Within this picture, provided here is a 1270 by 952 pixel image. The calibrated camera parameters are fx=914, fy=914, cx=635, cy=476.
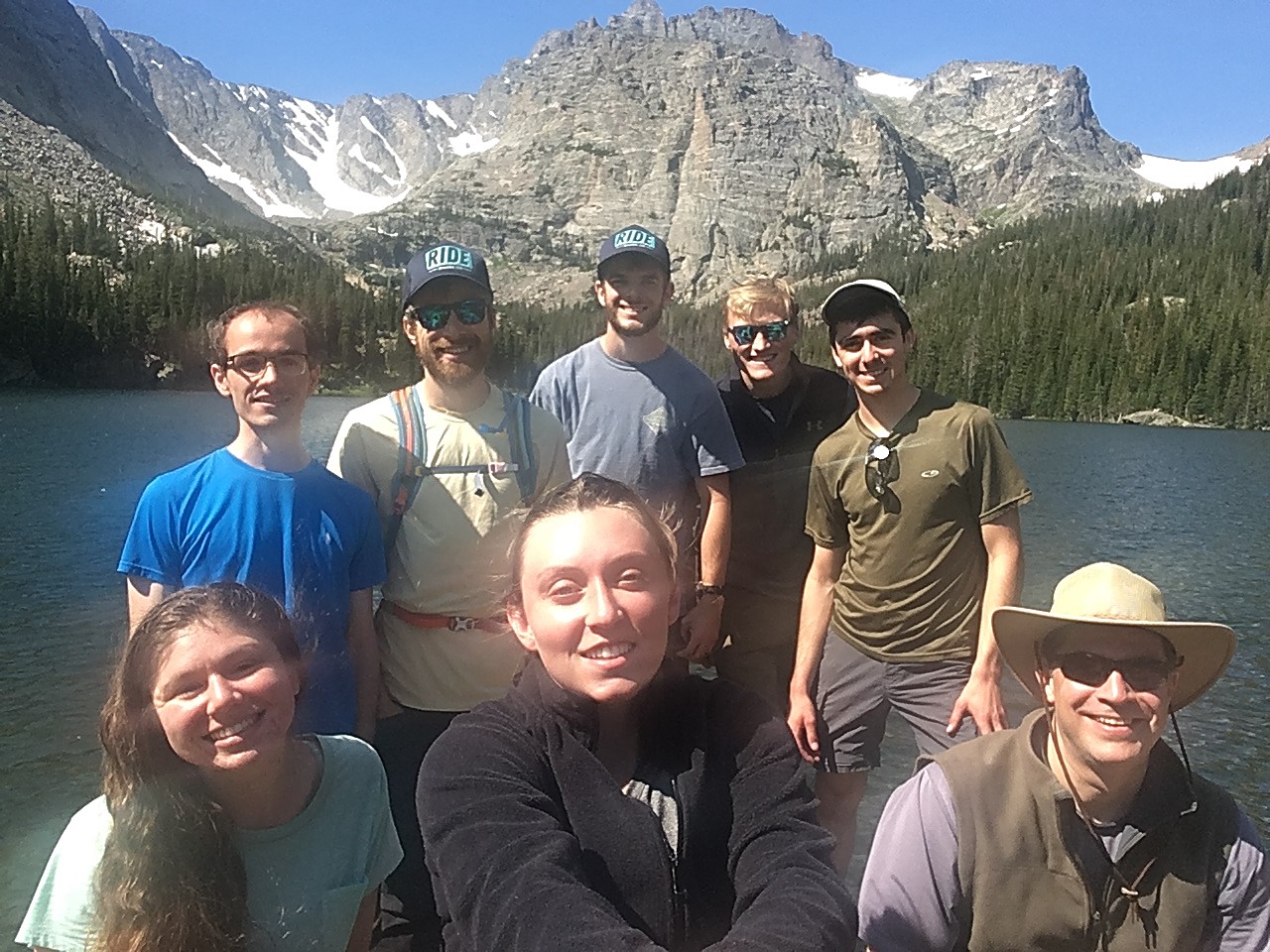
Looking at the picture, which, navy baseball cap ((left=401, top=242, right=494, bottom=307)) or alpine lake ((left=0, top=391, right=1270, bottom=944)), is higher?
navy baseball cap ((left=401, top=242, right=494, bottom=307))

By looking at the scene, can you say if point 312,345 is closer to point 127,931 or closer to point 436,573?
point 436,573

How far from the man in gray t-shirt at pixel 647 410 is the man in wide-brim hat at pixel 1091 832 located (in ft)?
6.41

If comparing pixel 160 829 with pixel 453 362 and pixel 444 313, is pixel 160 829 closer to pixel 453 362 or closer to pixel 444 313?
pixel 453 362

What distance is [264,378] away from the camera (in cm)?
348

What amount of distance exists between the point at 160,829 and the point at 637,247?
322cm

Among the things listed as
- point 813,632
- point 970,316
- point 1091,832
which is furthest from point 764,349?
point 970,316

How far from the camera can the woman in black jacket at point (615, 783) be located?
6.31 feet

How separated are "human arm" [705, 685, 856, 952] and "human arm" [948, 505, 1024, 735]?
1.96 metres

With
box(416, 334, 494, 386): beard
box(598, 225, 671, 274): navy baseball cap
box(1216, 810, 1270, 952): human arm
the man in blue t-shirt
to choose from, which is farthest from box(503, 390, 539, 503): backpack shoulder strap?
box(1216, 810, 1270, 952): human arm

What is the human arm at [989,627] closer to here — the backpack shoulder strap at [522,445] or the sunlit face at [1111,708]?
the sunlit face at [1111,708]

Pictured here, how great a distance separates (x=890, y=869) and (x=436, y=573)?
2.14m

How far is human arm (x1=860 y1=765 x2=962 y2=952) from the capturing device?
2.60m

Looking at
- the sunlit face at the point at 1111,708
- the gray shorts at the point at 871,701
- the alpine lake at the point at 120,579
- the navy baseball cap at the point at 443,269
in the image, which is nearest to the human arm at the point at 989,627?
the gray shorts at the point at 871,701

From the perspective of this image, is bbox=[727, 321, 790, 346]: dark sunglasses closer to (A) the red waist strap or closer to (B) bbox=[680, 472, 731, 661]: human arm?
(B) bbox=[680, 472, 731, 661]: human arm
